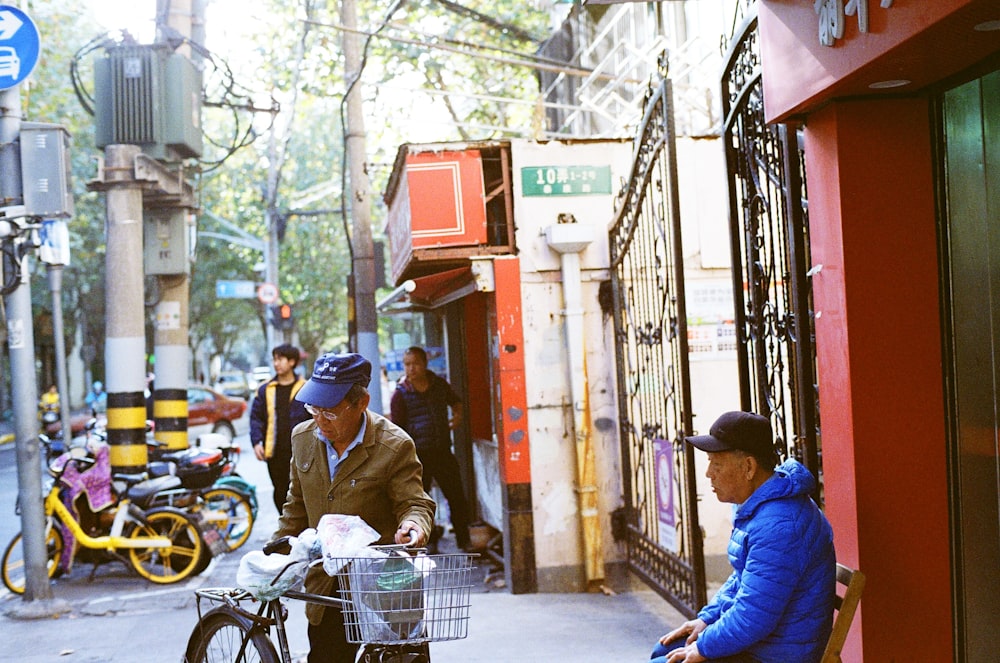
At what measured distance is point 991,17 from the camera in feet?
10.5

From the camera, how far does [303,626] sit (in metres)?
7.36

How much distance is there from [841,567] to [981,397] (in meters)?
0.83

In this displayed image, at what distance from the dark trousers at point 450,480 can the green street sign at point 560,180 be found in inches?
105

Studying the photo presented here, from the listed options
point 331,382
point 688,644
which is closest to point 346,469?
point 331,382

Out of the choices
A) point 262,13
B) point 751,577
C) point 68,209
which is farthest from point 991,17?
point 262,13

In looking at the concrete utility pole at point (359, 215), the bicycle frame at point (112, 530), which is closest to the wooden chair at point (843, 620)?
the bicycle frame at point (112, 530)

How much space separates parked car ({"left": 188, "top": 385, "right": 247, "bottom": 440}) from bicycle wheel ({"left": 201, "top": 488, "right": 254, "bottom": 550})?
16.1 m

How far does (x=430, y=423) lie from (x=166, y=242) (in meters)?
3.58

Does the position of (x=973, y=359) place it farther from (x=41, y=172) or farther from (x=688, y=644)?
(x=41, y=172)

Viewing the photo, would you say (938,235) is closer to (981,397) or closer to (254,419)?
(981,397)

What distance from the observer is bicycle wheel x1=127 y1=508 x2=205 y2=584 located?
8.91 meters

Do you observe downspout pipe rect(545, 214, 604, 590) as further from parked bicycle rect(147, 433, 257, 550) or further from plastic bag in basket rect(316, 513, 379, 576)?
plastic bag in basket rect(316, 513, 379, 576)

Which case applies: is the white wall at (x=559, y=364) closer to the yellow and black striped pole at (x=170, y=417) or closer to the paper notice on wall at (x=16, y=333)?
the paper notice on wall at (x=16, y=333)

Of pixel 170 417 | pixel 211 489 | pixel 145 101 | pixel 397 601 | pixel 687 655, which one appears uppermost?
pixel 145 101
